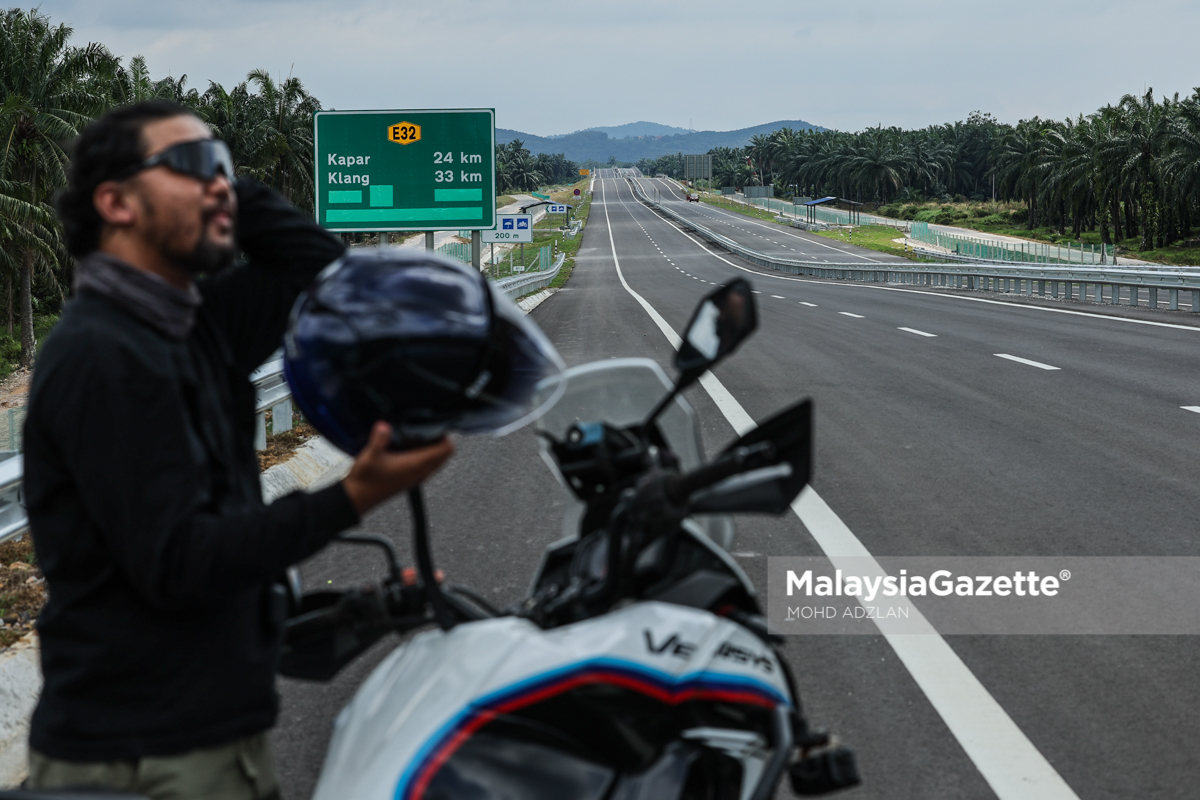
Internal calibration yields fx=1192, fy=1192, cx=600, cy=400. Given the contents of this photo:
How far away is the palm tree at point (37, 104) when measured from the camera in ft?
152

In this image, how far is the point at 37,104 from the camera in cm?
5381

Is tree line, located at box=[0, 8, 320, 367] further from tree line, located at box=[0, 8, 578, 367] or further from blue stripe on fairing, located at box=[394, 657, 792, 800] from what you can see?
blue stripe on fairing, located at box=[394, 657, 792, 800]

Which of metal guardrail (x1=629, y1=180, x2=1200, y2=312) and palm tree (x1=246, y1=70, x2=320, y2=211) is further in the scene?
palm tree (x1=246, y1=70, x2=320, y2=211)

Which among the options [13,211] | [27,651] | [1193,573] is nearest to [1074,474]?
[1193,573]

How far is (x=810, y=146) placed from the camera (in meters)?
186

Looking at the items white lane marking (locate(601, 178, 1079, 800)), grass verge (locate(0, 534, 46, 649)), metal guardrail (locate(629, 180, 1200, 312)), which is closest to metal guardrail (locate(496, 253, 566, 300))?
metal guardrail (locate(629, 180, 1200, 312))

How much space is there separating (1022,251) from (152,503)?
65.8 metres

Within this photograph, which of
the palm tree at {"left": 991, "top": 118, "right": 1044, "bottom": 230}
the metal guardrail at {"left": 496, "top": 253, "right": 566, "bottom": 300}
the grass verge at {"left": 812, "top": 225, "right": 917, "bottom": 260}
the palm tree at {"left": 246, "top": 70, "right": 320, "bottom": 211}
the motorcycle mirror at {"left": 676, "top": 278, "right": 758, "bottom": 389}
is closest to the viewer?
the motorcycle mirror at {"left": 676, "top": 278, "right": 758, "bottom": 389}

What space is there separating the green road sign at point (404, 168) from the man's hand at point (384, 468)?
2042 cm

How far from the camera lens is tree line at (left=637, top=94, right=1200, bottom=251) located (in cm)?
7538

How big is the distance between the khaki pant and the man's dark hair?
2.81 feet

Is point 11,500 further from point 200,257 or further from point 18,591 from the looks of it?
point 200,257

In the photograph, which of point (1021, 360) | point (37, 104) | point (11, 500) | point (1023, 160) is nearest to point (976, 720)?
point (11, 500)

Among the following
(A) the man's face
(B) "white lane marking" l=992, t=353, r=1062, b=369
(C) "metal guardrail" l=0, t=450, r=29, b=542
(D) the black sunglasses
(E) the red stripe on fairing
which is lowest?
(B) "white lane marking" l=992, t=353, r=1062, b=369
